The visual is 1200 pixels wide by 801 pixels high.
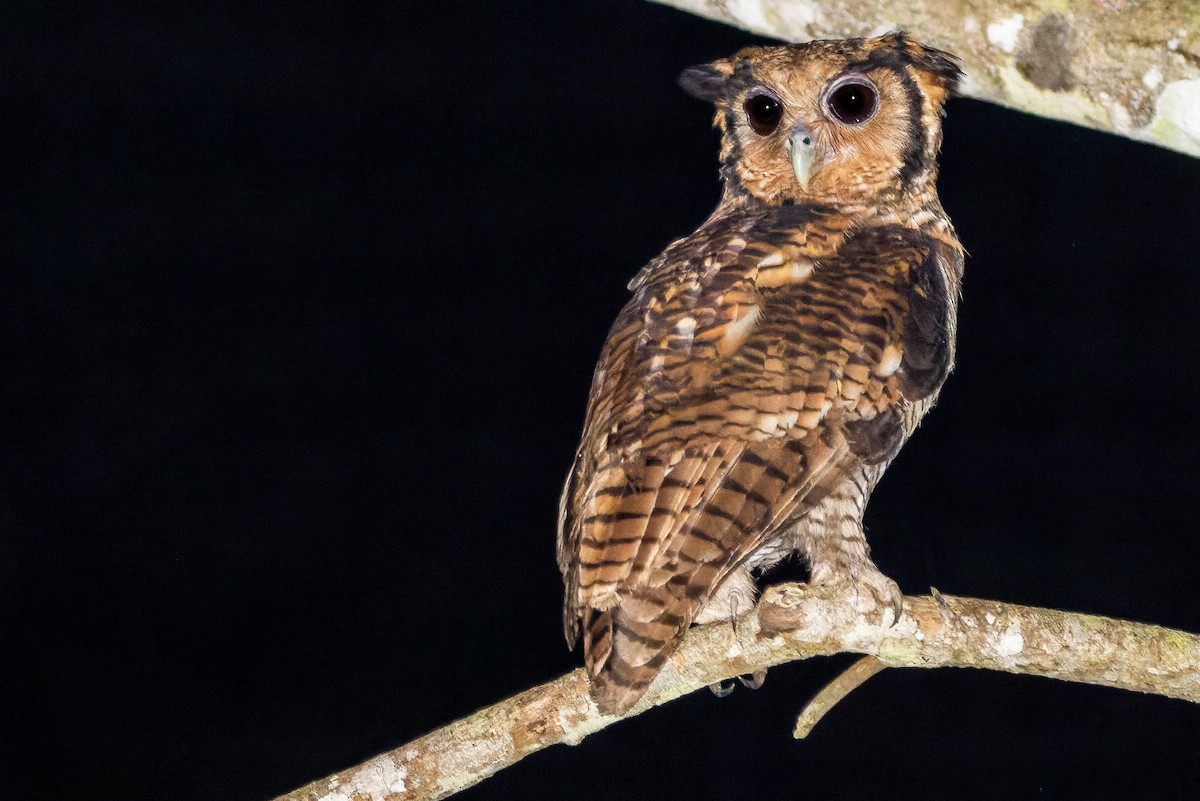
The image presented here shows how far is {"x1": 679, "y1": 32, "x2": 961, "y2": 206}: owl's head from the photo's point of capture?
5.34 ft

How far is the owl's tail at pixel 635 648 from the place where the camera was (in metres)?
1.32

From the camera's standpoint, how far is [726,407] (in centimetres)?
142

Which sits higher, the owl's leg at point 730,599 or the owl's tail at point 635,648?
the owl's tail at point 635,648

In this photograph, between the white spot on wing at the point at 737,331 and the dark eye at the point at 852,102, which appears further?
the dark eye at the point at 852,102

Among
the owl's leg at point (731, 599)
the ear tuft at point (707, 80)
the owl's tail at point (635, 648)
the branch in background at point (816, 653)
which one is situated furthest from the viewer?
the ear tuft at point (707, 80)

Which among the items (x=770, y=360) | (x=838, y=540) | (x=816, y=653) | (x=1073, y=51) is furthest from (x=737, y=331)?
(x=1073, y=51)

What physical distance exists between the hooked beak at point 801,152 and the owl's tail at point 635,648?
65 cm

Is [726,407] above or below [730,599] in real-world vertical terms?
above

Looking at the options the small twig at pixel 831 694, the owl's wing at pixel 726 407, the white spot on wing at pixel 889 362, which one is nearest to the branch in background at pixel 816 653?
the small twig at pixel 831 694

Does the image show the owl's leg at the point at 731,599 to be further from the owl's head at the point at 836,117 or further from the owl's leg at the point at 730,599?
the owl's head at the point at 836,117

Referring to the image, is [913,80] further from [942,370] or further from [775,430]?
[775,430]

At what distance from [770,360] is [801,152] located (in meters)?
0.36

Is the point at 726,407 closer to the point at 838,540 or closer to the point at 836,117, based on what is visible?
the point at 838,540

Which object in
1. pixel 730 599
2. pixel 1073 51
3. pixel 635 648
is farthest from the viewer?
pixel 1073 51
